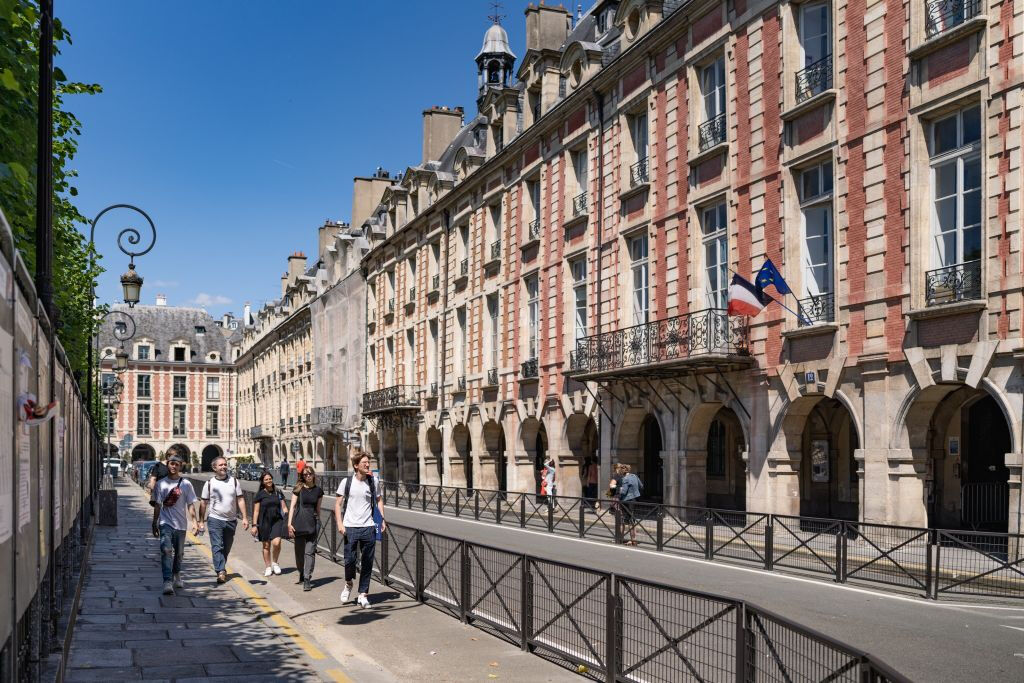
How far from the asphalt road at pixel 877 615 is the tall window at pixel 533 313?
1378cm

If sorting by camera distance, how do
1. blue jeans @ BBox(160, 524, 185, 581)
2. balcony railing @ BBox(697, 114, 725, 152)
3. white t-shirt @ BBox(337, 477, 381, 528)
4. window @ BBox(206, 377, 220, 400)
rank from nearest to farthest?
white t-shirt @ BBox(337, 477, 381, 528)
blue jeans @ BBox(160, 524, 185, 581)
balcony railing @ BBox(697, 114, 725, 152)
window @ BBox(206, 377, 220, 400)

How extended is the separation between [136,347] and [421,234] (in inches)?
2566

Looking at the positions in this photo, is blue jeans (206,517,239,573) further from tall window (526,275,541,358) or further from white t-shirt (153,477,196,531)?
tall window (526,275,541,358)

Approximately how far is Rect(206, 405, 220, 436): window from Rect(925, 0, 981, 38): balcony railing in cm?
9355

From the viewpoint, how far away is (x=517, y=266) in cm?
3475

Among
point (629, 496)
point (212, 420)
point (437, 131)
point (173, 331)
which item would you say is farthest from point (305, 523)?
point (173, 331)

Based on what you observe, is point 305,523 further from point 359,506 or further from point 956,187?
point 956,187

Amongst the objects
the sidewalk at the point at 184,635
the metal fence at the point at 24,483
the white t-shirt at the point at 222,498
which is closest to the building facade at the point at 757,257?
the white t-shirt at the point at 222,498

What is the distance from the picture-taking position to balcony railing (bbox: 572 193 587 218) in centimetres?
3061

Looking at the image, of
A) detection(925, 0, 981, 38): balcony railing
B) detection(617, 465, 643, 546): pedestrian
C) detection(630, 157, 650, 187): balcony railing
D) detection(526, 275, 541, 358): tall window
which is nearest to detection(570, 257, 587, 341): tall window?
detection(526, 275, 541, 358): tall window

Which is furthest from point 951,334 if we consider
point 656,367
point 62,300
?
point 62,300

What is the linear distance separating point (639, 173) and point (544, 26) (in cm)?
1050

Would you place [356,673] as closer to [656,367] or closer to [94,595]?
[94,595]

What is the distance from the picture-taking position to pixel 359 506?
12.2 metres
